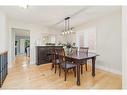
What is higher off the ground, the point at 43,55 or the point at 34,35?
the point at 34,35

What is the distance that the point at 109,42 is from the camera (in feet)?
12.4

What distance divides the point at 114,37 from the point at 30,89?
3395 mm

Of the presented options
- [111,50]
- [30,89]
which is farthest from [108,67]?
[30,89]

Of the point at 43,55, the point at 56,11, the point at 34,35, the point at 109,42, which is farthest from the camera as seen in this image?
the point at 34,35

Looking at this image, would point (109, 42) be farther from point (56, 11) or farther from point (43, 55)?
point (43, 55)

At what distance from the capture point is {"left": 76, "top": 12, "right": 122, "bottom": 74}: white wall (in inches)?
137

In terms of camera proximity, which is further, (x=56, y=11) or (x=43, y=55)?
(x=43, y=55)

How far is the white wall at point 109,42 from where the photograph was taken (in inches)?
137

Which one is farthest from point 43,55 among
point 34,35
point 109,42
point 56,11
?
point 109,42

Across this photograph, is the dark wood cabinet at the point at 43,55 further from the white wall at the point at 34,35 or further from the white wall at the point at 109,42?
the white wall at the point at 109,42

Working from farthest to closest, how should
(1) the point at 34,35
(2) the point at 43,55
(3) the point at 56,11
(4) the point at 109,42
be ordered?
(1) the point at 34,35, (2) the point at 43,55, (4) the point at 109,42, (3) the point at 56,11

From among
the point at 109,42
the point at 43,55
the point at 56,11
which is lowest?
the point at 43,55

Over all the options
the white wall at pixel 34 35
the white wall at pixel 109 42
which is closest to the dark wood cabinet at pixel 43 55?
the white wall at pixel 34 35
